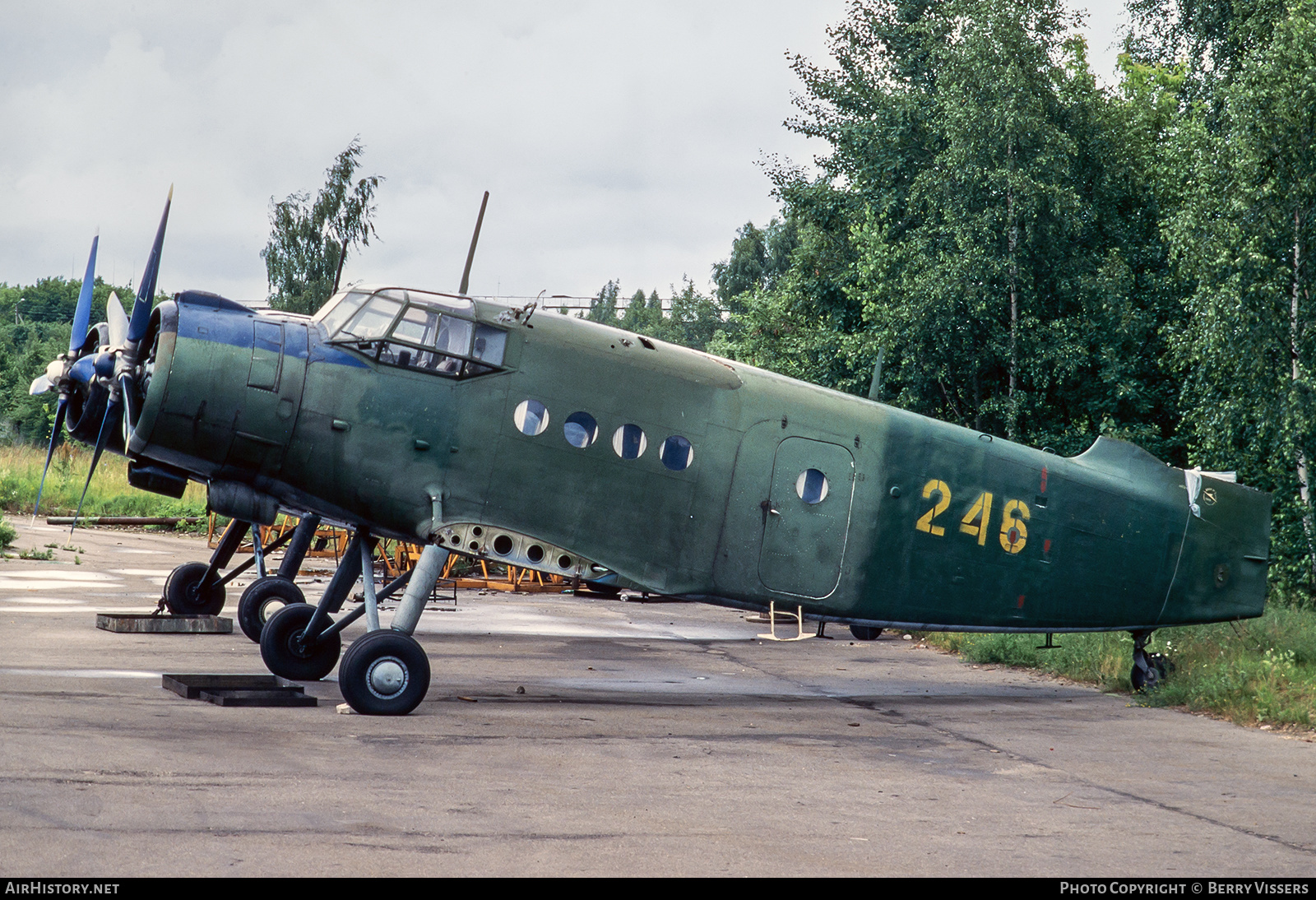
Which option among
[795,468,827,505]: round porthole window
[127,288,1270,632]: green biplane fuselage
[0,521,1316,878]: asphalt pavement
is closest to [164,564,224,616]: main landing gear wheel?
[0,521,1316,878]: asphalt pavement

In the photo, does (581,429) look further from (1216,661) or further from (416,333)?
(1216,661)

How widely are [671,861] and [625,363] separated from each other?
22.6 feet

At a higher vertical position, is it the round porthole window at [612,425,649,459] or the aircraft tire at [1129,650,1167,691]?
the round porthole window at [612,425,649,459]

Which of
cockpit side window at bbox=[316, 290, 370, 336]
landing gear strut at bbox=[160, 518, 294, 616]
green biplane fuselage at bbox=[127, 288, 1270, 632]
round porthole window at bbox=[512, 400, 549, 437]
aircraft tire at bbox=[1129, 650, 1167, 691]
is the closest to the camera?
green biplane fuselage at bbox=[127, 288, 1270, 632]

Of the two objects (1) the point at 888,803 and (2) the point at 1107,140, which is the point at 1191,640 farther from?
(2) the point at 1107,140

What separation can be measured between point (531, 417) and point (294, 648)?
12.9ft

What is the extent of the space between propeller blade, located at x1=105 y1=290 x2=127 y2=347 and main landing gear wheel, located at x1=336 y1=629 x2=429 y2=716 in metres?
4.22

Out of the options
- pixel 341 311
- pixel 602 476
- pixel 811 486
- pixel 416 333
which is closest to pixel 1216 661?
pixel 811 486

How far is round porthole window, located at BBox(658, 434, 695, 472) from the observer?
1268 cm

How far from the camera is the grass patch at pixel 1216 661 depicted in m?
13.2

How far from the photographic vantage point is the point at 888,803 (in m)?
8.54

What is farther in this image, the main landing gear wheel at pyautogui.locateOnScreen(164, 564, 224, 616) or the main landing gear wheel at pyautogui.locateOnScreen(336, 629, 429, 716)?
the main landing gear wheel at pyautogui.locateOnScreen(164, 564, 224, 616)

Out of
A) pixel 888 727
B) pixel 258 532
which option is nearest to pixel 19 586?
pixel 258 532

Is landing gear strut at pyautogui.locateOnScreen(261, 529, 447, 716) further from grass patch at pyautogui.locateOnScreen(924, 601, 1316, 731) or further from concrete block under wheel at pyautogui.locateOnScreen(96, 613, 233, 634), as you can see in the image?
grass patch at pyautogui.locateOnScreen(924, 601, 1316, 731)
